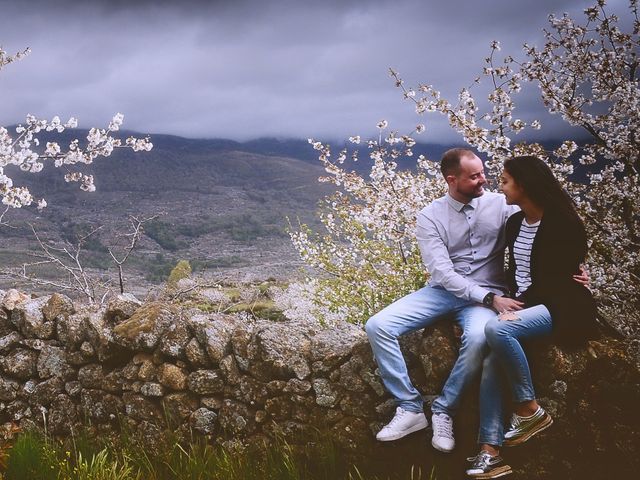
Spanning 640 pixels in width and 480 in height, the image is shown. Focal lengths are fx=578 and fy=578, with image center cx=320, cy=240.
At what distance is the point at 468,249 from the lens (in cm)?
409

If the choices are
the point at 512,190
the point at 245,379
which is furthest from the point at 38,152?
the point at 512,190

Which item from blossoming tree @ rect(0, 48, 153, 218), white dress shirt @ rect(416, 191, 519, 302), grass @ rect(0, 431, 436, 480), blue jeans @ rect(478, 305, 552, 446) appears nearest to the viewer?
blue jeans @ rect(478, 305, 552, 446)

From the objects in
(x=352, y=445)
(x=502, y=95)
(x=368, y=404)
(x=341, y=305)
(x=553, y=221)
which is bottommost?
(x=341, y=305)

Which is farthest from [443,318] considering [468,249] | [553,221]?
[553,221]

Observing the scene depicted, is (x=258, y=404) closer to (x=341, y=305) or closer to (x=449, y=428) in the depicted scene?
(x=449, y=428)

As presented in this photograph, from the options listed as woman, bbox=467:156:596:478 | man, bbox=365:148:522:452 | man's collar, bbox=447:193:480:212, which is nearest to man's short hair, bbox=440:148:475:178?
man, bbox=365:148:522:452

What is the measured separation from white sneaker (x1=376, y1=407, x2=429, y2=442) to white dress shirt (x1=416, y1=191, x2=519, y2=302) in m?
0.91

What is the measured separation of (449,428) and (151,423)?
7.03 feet

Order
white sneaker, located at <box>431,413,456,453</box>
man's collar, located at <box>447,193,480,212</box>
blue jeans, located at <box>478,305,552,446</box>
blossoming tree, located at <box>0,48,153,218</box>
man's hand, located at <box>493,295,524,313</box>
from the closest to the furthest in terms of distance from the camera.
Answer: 1. blue jeans, located at <box>478,305,552,446</box>
2. white sneaker, located at <box>431,413,456,453</box>
3. man's hand, located at <box>493,295,524,313</box>
4. man's collar, located at <box>447,193,480,212</box>
5. blossoming tree, located at <box>0,48,153,218</box>

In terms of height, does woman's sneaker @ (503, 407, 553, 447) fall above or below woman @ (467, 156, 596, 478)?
below

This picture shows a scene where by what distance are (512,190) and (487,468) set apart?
173 cm

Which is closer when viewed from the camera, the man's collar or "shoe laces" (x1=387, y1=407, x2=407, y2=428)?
"shoe laces" (x1=387, y1=407, x2=407, y2=428)

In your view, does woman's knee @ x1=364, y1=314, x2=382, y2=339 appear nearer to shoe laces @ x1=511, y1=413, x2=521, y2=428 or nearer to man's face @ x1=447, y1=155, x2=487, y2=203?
shoe laces @ x1=511, y1=413, x2=521, y2=428

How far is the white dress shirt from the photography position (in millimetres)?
4012
